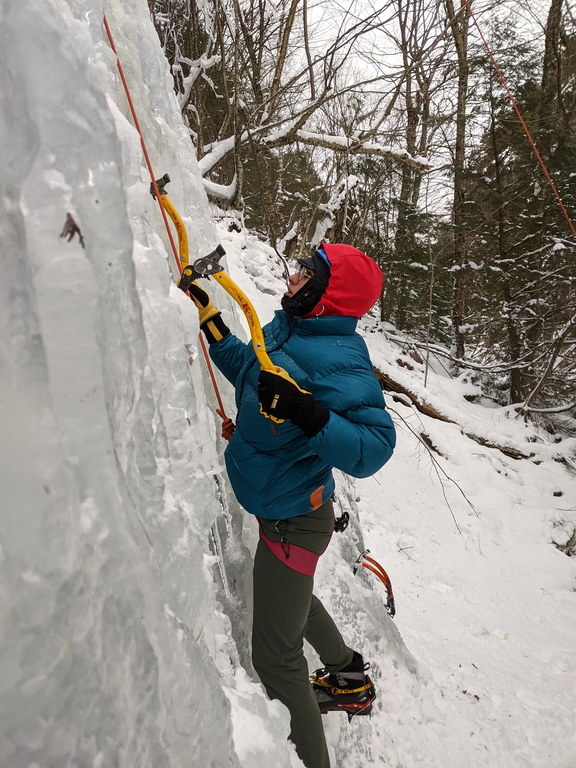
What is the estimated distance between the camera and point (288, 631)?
1.50m

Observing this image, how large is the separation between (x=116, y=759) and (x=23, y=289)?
27.1 inches

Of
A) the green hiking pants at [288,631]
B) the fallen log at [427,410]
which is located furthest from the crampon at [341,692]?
the fallen log at [427,410]

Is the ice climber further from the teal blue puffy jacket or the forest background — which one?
the forest background

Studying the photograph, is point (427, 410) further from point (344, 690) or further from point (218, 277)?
point (218, 277)

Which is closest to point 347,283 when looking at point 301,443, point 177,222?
point 301,443

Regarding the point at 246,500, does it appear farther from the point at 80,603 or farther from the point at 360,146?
the point at 360,146

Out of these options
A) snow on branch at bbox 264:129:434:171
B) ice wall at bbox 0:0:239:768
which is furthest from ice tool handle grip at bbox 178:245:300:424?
snow on branch at bbox 264:129:434:171

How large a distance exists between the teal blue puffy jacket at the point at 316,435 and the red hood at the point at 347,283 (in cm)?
4

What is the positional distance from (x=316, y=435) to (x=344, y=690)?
141 centimetres

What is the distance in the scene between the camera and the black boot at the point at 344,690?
1948 millimetres

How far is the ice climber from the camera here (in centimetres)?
139

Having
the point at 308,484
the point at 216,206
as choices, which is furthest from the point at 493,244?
the point at 308,484

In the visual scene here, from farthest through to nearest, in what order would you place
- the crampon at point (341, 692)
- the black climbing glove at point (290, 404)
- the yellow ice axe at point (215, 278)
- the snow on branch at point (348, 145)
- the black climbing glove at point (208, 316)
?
1. the snow on branch at point (348, 145)
2. the crampon at point (341, 692)
3. the black climbing glove at point (208, 316)
4. the yellow ice axe at point (215, 278)
5. the black climbing glove at point (290, 404)

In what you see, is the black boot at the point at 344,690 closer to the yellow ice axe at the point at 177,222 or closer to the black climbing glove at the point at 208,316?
the black climbing glove at the point at 208,316
